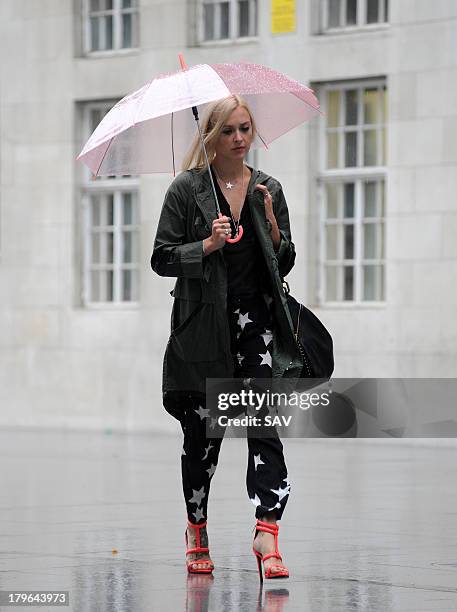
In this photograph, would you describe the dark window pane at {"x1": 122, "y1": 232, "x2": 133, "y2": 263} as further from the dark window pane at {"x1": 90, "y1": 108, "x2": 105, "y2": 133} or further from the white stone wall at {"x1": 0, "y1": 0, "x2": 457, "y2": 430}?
the dark window pane at {"x1": 90, "y1": 108, "x2": 105, "y2": 133}

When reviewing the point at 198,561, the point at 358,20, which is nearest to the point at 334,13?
the point at 358,20

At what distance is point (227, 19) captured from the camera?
55.2 ft

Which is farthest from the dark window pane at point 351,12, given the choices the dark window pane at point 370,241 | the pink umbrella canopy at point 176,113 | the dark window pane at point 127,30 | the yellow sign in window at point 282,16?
the pink umbrella canopy at point 176,113

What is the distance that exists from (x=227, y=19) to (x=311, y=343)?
10.4m

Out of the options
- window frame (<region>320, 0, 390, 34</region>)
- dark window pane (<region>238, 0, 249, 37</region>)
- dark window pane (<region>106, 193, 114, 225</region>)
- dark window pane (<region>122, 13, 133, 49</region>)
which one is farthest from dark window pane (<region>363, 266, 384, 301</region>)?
dark window pane (<region>122, 13, 133, 49</region>)

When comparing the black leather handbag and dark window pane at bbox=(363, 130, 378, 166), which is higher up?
dark window pane at bbox=(363, 130, 378, 166)

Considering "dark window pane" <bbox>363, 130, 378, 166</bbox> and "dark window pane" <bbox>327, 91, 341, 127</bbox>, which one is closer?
"dark window pane" <bbox>363, 130, 378, 166</bbox>

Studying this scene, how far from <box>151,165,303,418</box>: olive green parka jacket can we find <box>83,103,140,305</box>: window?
10741mm

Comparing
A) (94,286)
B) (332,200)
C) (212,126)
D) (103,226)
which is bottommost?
(94,286)

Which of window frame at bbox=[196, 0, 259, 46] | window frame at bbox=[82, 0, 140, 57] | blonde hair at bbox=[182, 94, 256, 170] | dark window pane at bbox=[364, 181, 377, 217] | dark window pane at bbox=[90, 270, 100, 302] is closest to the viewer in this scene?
blonde hair at bbox=[182, 94, 256, 170]

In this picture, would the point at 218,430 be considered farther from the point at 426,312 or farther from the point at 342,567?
the point at 426,312

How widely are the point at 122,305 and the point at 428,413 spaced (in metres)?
3.79

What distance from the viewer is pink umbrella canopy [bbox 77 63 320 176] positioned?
696cm

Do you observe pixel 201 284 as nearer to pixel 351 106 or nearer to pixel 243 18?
pixel 351 106
